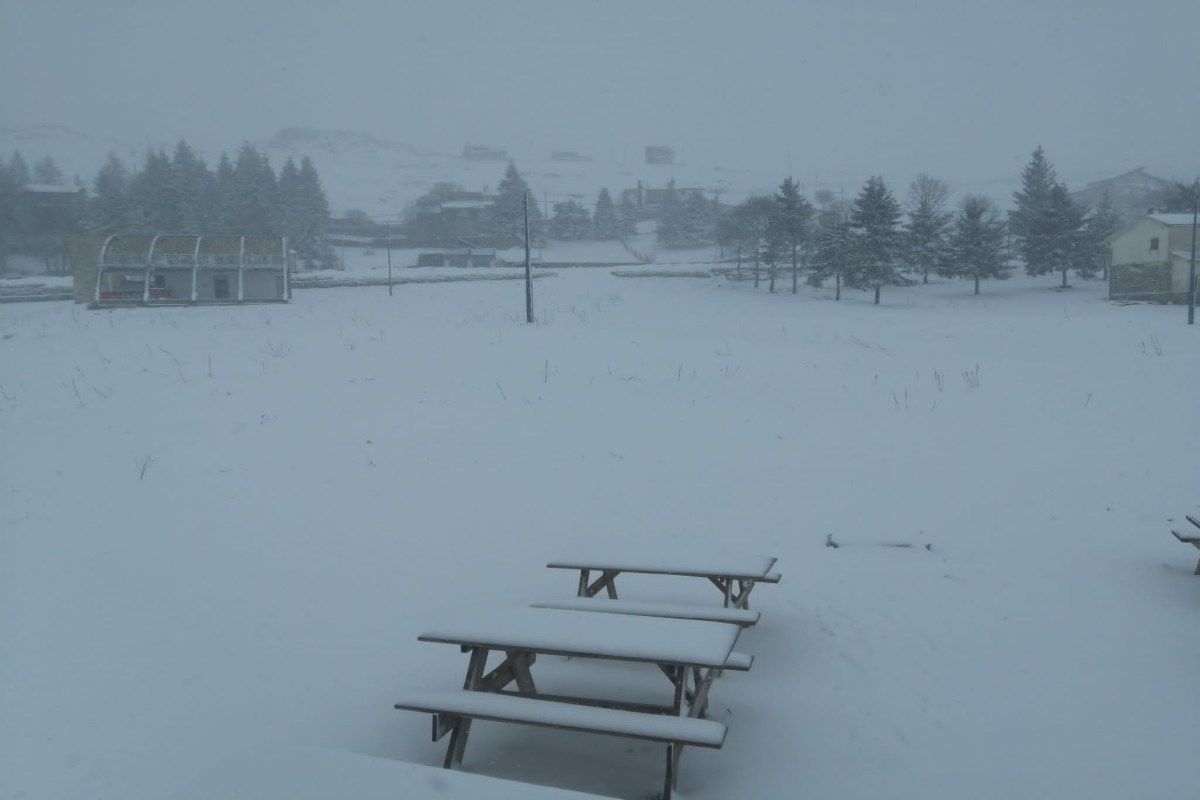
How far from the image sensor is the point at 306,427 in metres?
10.3

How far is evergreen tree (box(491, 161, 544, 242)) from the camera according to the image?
81000 millimetres

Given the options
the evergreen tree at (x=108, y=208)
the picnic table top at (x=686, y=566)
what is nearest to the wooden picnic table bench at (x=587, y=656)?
the picnic table top at (x=686, y=566)

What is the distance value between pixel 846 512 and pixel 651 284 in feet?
149

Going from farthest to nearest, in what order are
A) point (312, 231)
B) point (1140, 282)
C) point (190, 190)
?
point (312, 231)
point (190, 190)
point (1140, 282)

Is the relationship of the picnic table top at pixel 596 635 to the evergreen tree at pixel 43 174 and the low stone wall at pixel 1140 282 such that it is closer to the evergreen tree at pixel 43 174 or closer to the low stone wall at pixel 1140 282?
the evergreen tree at pixel 43 174

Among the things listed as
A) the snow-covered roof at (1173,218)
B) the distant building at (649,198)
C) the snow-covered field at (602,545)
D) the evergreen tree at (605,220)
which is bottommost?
the snow-covered field at (602,545)

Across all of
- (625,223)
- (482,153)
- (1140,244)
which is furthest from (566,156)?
(1140,244)

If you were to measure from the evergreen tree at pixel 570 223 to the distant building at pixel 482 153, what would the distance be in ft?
309

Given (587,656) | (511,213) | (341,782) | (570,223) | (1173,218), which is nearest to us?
(341,782)

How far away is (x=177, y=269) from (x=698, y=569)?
3801cm

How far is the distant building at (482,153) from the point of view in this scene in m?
179

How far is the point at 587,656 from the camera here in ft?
12.8

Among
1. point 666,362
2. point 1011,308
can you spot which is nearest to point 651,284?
point 1011,308

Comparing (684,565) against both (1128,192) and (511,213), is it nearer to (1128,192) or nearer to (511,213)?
(511,213)
